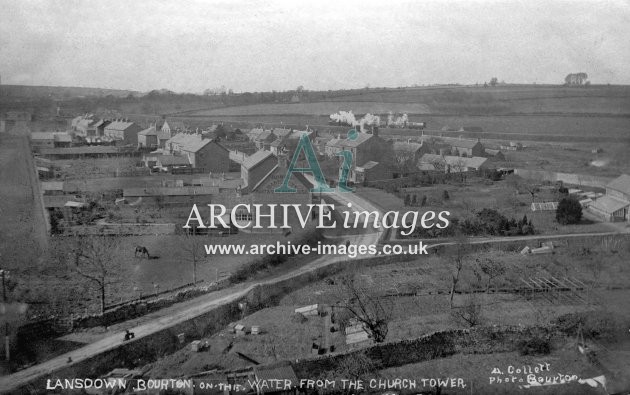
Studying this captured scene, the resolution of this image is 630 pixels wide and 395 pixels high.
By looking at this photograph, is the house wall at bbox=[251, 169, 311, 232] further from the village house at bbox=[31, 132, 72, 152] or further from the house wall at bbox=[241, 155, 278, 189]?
the village house at bbox=[31, 132, 72, 152]

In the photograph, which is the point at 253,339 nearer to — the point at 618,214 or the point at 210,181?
the point at 210,181

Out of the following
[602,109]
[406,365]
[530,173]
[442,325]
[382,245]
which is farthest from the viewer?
[530,173]

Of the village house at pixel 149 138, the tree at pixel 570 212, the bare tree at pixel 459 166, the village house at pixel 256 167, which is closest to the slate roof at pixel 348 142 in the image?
the village house at pixel 256 167

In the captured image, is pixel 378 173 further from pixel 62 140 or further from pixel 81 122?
pixel 62 140

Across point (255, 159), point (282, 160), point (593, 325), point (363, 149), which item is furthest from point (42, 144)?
point (593, 325)

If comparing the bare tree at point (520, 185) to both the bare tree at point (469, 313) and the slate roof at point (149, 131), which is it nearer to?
the bare tree at point (469, 313)

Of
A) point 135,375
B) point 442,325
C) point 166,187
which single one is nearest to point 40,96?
point 166,187
